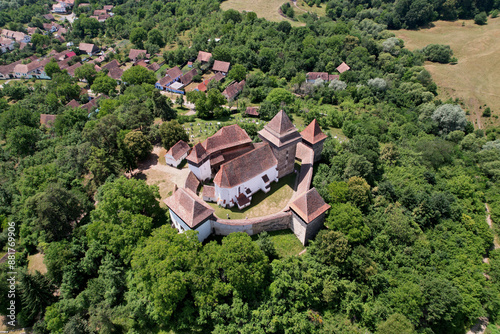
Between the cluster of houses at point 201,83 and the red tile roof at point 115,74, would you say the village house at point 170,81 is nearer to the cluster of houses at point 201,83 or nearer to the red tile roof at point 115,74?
the cluster of houses at point 201,83

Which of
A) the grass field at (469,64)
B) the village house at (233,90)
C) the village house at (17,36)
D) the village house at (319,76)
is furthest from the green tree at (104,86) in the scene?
the grass field at (469,64)

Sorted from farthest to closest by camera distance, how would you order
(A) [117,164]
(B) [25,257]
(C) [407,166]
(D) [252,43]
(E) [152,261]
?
(D) [252,43] < (C) [407,166] < (A) [117,164] < (B) [25,257] < (E) [152,261]

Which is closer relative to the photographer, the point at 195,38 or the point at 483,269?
the point at 483,269

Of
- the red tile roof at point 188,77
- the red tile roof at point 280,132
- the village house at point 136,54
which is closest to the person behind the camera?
the red tile roof at point 280,132

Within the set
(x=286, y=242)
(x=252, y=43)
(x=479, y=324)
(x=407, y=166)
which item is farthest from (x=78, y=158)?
(x=252, y=43)

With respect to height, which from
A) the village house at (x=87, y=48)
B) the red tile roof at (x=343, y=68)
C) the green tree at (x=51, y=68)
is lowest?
the village house at (x=87, y=48)

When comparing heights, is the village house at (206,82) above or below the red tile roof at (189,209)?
below

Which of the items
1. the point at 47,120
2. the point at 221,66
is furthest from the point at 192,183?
the point at 221,66

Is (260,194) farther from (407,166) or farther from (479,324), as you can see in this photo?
(479,324)
